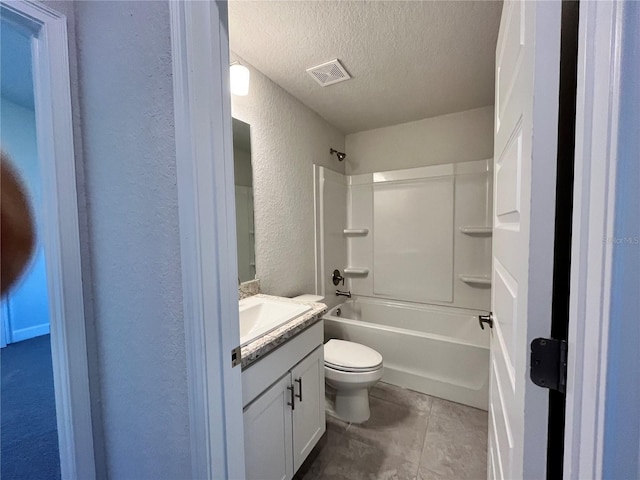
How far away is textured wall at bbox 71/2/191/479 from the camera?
680 millimetres

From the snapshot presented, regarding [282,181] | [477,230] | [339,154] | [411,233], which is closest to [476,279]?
[477,230]

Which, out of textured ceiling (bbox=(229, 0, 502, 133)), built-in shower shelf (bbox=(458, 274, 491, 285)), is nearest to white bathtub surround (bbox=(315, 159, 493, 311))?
built-in shower shelf (bbox=(458, 274, 491, 285))

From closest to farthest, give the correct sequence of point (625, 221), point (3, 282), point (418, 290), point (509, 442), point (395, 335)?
point (625, 221) → point (509, 442) → point (3, 282) → point (395, 335) → point (418, 290)

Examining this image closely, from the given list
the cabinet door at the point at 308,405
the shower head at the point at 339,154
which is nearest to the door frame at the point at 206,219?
the cabinet door at the point at 308,405

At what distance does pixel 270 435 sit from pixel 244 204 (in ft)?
4.21

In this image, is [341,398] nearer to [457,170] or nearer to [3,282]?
[3,282]

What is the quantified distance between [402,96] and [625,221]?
2.19 m

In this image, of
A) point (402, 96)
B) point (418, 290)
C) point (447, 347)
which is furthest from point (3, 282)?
point (418, 290)

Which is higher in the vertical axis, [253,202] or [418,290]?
[253,202]

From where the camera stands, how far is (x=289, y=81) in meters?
1.93

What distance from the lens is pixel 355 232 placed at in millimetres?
2988

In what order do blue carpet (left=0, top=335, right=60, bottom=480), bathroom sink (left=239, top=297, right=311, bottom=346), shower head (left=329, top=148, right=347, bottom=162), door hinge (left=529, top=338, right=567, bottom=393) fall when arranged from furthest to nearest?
shower head (left=329, top=148, right=347, bottom=162) < bathroom sink (left=239, top=297, right=311, bottom=346) < blue carpet (left=0, top=335, right=60, bottom=480) < door hinge (left=529, top=338, right=567, bottom=393)

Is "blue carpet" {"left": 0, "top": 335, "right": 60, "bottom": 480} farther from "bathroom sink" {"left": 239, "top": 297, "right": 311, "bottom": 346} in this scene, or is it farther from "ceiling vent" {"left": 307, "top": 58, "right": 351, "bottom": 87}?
"ceiling vent" {"left": 307, "top": 58, "right": 351, "bottom": 87}

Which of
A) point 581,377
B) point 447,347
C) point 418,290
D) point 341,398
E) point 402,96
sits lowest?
point 341,398
